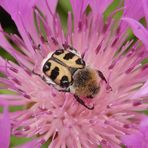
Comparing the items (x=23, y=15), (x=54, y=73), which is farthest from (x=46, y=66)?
(x=23, y=15)

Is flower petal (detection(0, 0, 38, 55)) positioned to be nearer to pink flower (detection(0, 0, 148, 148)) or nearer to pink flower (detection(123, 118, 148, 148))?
pink flower (detection(0, 0, 148, 148))

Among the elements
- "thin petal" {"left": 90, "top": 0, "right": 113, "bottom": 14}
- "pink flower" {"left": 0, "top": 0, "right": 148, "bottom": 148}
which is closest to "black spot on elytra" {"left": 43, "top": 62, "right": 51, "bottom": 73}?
"pink flower" {"left": 0, "top": 0, "right": 148, "bottom": 148}

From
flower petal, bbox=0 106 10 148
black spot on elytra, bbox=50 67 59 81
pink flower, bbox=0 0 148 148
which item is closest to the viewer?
flower petal, bbox=0 106 10 148

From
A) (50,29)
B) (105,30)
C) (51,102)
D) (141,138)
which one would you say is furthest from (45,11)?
(141,138)

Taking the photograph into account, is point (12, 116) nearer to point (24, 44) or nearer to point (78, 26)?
point (24, 44)

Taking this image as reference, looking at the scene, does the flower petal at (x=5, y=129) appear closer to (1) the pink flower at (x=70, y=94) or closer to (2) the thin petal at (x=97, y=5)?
(1) the pink flower at (x=70, y=94)

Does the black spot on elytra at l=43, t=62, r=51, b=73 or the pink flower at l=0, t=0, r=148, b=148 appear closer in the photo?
the black spot on elytra at l=43, t=62, r=51, b=73
